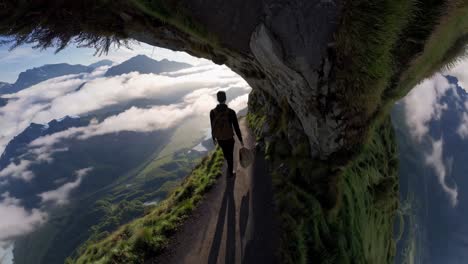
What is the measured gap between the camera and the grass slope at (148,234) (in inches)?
336

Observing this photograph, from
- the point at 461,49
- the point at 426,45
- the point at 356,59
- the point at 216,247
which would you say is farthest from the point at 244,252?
the point at 461,49

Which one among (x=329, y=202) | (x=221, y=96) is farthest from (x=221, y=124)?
(x=329, y=202)

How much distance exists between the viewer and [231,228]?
9055mm

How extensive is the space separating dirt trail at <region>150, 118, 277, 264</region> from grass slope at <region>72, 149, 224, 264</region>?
389mm

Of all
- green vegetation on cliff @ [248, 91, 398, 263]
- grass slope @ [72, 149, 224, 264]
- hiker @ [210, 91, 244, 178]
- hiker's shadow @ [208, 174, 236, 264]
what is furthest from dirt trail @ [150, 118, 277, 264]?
hiker @ [210, 91, 244, 178]

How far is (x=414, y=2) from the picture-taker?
7047mm

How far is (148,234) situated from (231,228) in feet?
9.82

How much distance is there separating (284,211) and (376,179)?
631 centimetres

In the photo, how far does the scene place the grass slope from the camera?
8.55 meters

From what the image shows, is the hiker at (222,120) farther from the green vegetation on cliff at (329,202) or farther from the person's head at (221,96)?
the green vegetation on cliff at (329,202)

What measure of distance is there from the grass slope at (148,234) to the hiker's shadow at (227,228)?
1.36 metres

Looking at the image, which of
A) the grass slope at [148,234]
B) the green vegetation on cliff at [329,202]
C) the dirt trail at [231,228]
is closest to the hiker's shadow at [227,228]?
the dirt trail at [231,228]

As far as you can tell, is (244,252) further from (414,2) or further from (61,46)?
(61,46)

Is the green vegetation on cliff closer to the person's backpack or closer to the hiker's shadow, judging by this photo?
the hiker's shadow
